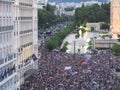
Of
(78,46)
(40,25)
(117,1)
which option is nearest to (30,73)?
(78,46)

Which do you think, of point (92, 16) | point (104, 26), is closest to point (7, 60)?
point (104, 26)

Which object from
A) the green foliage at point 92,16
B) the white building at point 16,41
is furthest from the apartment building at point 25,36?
the green foliage at point 92,16

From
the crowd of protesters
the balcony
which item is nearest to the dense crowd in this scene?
the crowd of protesters

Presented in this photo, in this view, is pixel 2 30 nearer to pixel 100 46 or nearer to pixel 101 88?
pixel 101 88

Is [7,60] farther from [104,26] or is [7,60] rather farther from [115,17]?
[104,26]

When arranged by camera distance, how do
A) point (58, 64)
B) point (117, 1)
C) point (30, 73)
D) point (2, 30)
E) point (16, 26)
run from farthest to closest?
point (117, 1) < point (58, 64) < point (30, 73) < point (16, 26) < point (2, 30)

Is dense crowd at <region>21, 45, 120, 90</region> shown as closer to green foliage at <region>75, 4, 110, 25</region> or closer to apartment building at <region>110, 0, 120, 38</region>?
apartment building at <region>110, 0, 120, 38</region>

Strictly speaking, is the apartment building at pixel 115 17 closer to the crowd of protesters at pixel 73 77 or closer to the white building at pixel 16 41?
the crowd of protesters at pixel 73 77
